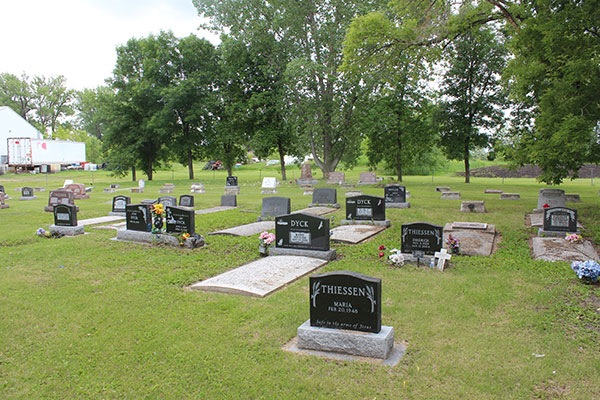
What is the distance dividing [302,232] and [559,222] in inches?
253

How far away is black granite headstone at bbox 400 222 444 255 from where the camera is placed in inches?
359

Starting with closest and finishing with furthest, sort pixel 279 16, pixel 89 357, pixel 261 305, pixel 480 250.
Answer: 1. pixel 89 357
2. pixel 261 305
3. pixel 480 250
4. pixel 279 16

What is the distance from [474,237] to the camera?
10906 mm

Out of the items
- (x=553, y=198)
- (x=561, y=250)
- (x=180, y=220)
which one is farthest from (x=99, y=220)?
(x=553, y=198)

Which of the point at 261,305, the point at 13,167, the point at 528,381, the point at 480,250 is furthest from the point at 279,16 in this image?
the point at 13,167

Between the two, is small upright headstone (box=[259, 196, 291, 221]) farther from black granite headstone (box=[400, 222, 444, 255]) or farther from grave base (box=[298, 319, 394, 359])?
grave base (box=[298, 319, 394, 359])

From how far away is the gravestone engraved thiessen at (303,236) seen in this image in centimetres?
970

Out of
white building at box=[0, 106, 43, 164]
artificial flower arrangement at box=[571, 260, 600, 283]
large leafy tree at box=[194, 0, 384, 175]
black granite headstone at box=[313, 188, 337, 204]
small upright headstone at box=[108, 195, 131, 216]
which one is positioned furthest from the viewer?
white building at box=[0, 106, 43, 164]

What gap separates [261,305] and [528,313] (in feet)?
12.3

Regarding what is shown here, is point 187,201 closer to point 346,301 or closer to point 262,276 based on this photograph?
point 262,276

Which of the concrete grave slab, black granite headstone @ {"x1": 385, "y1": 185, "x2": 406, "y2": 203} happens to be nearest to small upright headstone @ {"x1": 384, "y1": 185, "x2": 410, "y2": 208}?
black granite headstone @ {"x1": 385, "y1": 185, "x2": 406, "y2": 203}

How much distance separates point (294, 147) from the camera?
133 feet

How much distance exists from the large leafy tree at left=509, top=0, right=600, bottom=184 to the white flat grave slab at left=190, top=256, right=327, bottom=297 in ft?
25.8

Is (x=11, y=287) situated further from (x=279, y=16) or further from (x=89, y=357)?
(x=279, y=16)
